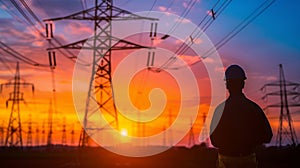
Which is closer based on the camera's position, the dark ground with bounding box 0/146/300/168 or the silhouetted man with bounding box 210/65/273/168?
the silhouetted man with bounding box 210/65/273/168

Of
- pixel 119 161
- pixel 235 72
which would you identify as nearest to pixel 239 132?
pixel 235 72

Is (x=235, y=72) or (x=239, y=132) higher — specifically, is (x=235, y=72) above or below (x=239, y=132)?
above

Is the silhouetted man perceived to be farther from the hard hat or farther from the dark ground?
the dark ground

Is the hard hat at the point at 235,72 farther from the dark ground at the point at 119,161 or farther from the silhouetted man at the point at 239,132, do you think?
the dark ground at the point at 119,161

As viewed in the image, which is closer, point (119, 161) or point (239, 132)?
point (239, 132)

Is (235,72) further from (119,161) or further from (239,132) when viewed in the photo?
(119,161)

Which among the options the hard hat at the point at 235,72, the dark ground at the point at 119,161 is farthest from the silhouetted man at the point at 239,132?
the dark ground at the point at 119,161

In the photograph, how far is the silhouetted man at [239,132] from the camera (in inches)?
253

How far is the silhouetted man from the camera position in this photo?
21.1ft

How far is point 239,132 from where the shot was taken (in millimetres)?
6469

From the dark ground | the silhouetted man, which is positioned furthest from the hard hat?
the dark ground

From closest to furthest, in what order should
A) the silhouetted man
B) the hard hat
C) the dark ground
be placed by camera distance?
the silhouetted man → the hard hat → the dark ground

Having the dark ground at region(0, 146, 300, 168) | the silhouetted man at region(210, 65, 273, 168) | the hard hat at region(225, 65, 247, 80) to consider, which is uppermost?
the hard hat at region(225, 65, 247, 80)

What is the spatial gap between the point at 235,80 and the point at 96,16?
98.4 ft
